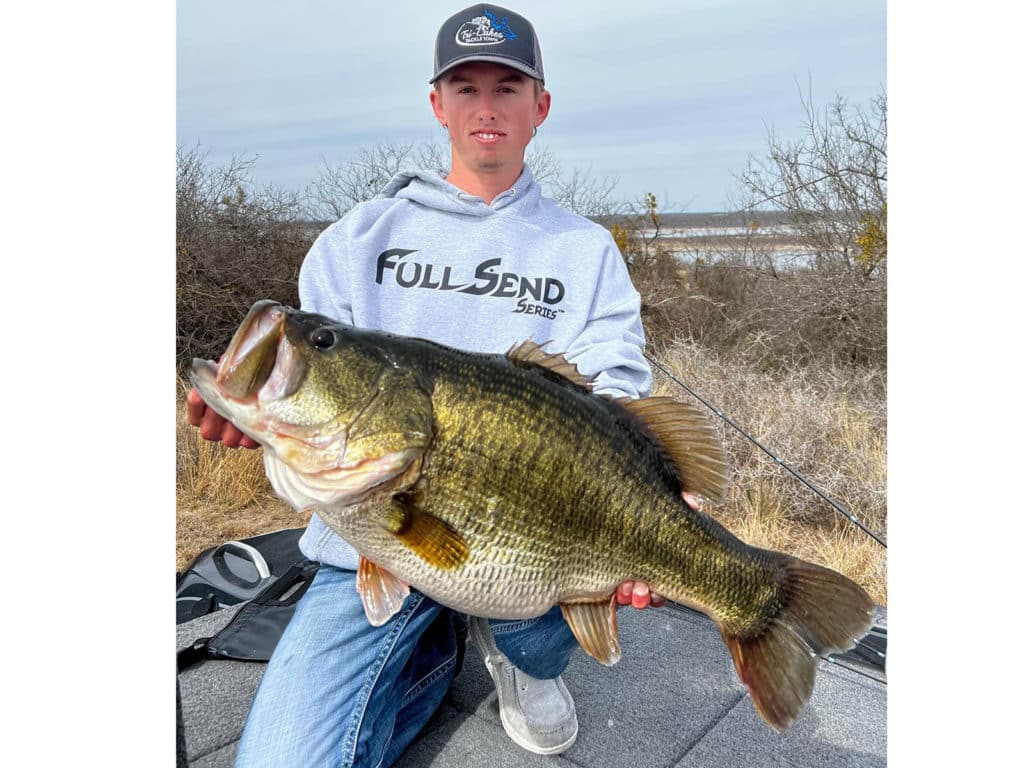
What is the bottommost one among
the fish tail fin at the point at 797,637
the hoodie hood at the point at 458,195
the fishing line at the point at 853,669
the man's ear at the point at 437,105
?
the fishing line at the point at 853,669

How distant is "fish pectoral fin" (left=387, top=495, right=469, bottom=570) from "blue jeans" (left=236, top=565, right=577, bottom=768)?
2.41ft

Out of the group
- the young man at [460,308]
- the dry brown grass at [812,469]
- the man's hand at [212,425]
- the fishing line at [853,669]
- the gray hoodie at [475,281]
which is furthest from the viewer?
the dry brown grass at [812,469]

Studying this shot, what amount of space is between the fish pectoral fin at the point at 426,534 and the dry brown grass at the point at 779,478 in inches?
110

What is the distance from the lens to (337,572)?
2.04m

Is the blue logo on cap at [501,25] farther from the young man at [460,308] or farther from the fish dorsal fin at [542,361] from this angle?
the fish dorsal fin at [542,361]

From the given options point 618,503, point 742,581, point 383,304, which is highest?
point 383,304

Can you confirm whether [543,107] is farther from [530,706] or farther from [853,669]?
[853,669]

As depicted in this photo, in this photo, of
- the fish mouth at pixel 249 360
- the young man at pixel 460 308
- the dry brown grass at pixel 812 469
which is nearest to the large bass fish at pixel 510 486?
the fish mouth at pixel 249 360

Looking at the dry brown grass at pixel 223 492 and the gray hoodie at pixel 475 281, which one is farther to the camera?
→ the dry brown grass at pixel 223 492

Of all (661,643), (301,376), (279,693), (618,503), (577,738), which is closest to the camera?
(301,376)

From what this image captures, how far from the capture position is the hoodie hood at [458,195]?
2197 mm

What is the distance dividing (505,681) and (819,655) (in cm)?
95

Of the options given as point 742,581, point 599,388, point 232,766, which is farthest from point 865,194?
point 232,766
